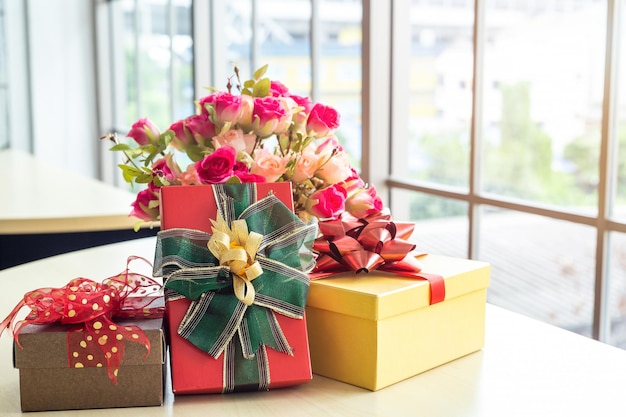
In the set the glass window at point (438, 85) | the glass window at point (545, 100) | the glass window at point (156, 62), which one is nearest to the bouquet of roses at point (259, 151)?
the glass window at point (545, 100)

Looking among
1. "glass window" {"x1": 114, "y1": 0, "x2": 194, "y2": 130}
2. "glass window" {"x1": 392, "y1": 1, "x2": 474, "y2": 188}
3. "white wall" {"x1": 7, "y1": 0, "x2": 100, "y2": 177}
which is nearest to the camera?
"glass window" {"x1": 392, "y1": 1, "x2": 474, "y2": 188}

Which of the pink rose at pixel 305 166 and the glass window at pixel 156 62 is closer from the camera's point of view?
the pink rose at pixel 305 166

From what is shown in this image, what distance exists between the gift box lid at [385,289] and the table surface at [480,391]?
0.09 m

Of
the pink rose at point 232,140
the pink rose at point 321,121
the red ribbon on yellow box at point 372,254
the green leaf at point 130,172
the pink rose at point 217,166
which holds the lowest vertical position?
the red ribbon on yellow box at point 372,254

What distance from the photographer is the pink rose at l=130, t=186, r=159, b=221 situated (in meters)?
1.02

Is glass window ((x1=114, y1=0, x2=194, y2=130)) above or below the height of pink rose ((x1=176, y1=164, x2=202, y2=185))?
above

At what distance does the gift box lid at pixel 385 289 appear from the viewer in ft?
2.80

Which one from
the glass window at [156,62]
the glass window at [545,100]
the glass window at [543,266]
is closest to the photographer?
the glass window at [545,100]

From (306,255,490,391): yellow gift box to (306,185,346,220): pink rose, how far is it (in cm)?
10

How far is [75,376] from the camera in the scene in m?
0.81

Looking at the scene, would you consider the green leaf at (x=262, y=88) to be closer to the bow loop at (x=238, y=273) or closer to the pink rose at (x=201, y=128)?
the pink rose at (x=201, y=128)

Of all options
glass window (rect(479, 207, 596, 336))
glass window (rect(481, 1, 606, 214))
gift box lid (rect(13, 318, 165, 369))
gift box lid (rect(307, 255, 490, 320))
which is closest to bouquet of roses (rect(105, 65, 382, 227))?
gift box lid (rect(307, 255, 490, 320))

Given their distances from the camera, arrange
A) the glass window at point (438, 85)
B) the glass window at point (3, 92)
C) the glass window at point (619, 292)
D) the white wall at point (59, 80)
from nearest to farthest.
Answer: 1. the glass window at point (438, 85)
2. the glass window at point (619, 292)
3. the glass window at point (3, 92)
4. the white wall at point (59, 80)

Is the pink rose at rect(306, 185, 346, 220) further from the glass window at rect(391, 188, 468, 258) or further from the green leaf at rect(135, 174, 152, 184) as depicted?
the glass window at rect(391, 188, 468, 258)
